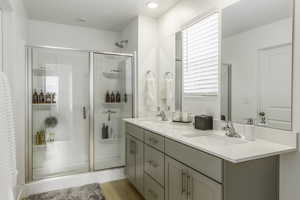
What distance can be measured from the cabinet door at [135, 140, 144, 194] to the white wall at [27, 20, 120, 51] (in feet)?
7.46

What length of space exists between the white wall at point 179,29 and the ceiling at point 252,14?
25 cm

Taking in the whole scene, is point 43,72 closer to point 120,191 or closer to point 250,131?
point 120,191

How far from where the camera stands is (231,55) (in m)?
1.79

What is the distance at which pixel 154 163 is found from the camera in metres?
1.90

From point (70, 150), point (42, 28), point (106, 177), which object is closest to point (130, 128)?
point (106, 177)

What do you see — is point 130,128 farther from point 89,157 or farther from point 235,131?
point 235,131

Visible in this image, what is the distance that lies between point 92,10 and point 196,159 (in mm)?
2618

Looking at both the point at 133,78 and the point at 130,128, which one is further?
the point at 133,78

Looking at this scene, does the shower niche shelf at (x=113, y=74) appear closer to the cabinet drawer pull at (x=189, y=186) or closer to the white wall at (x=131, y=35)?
the white wall at (x=131, y=35)

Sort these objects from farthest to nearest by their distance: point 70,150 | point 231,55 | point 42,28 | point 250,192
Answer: point 42,28 → point 70,150 → point 231,55 → point 250,192

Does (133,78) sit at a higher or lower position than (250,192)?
higher

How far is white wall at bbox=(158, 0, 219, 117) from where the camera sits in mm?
2039

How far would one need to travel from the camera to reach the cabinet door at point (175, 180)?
58.2 inches

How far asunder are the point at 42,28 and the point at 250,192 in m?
3.75
